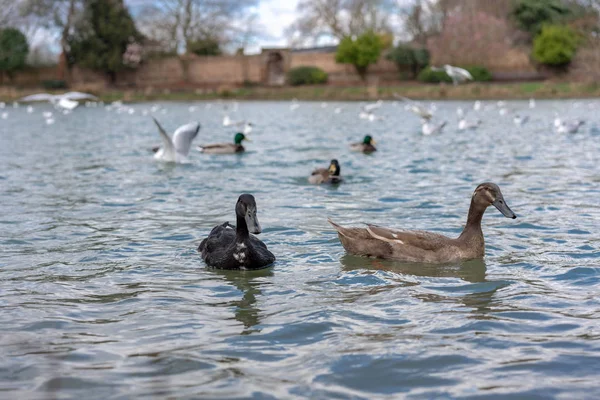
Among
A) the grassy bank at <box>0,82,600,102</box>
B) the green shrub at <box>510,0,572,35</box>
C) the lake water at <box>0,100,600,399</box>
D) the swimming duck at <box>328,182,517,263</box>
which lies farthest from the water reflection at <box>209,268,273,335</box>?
the green shrub at <box>510,0,572,35</box>

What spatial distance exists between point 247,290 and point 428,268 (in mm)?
1598

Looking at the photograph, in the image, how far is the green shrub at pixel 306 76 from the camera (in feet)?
212

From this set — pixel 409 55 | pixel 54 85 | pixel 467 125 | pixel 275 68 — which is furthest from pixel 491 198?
pixel 275 68

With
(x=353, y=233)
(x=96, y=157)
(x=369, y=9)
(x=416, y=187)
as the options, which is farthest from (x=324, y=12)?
(x=353, y=233)

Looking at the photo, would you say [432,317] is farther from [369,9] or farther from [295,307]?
[369,9]

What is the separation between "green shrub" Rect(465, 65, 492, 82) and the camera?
56.4m

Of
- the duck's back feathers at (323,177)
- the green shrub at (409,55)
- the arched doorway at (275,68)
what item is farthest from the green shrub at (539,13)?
the duck's back feathers at (323,177)

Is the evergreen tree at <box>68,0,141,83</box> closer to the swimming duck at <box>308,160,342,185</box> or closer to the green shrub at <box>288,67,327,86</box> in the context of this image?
the green shrub at <box>288,67,327,86</box>

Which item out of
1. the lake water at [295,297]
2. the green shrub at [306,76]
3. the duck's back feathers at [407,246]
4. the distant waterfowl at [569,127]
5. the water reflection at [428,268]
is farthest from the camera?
the green shrub at [306,76]

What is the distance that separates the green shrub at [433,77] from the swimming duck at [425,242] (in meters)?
50.1

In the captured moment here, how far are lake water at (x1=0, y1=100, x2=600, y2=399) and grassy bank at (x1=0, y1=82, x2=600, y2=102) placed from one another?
3671 cm

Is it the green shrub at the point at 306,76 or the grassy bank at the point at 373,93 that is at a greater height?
the green shrub at the point at 306,76

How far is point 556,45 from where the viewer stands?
57656 millimetres

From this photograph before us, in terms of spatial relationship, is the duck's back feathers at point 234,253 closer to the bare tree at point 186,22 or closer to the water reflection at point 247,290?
the water reflection at point 247,290
